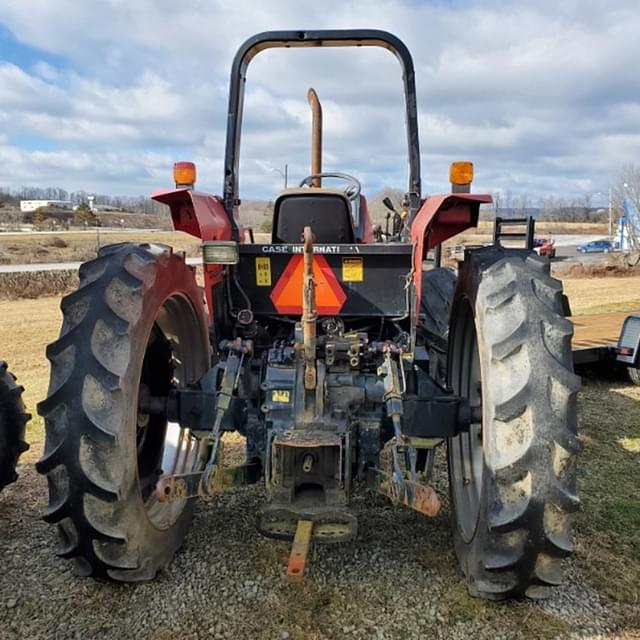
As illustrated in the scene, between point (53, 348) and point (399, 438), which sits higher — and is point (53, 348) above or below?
above

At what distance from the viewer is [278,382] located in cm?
294

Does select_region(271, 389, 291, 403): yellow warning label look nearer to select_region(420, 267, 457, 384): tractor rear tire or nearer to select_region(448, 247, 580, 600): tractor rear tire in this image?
select_region(448, 247, 580, 600): tractor rear tire

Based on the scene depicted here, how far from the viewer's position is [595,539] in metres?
3.40

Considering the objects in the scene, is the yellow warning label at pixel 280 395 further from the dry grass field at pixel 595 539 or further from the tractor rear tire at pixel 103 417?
the dry grass field at pixel 595 539

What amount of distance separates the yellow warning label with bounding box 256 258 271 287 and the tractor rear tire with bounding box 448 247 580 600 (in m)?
1.30

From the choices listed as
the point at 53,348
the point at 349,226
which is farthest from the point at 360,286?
the point at 53,348

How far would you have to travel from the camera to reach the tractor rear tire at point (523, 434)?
2.33 metres

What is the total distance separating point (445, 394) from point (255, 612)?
4.36 ft

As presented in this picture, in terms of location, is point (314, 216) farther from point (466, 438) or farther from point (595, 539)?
point (595, 539)

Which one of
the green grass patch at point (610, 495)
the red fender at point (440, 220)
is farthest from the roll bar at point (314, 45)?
the green grass patch at point (610, 495)

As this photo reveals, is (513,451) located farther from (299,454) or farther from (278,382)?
(278,382)

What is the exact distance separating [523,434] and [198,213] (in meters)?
1.87

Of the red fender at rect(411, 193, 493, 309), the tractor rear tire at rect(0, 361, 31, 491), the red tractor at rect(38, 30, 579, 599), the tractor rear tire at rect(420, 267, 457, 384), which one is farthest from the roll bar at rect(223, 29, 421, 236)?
the tractor rear tire at rect(0, 361, 31, 491)

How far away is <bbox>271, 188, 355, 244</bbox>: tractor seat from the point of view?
3639 mm
